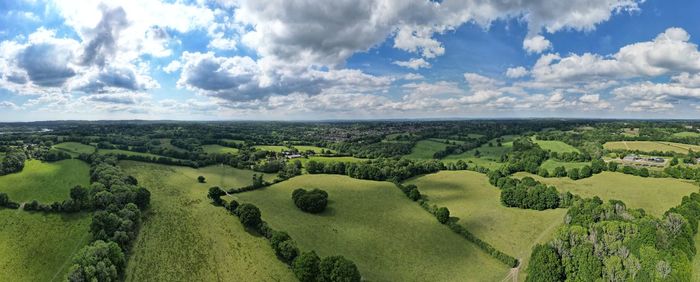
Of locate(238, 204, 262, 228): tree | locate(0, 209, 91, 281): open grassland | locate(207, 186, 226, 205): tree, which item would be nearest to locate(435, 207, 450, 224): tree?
locate(238, 204, 262, 228): tree

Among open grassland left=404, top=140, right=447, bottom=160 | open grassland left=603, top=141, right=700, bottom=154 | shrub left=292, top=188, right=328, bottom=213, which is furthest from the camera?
open grassland left=404, top=140, right=447, bottom=160

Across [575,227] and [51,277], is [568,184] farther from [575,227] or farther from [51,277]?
[51,277]

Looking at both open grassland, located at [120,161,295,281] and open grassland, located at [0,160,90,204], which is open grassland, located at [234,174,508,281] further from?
open grassland, located at [0,160,90,204]

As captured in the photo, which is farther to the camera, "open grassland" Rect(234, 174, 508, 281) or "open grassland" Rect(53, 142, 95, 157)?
"open grassland" Rect(53, 142, 95, 157)

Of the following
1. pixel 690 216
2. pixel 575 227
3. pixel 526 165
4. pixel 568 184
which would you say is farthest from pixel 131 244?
pixel 526 165

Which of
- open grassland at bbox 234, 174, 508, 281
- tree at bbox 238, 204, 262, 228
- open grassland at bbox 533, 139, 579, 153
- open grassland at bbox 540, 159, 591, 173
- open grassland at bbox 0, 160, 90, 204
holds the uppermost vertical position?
open grassland at bbox 0, 160, 90, 204

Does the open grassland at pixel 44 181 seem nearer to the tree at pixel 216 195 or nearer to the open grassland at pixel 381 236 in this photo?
the tree at pixel 216 195

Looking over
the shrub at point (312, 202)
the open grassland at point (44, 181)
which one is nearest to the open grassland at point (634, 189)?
the shrub at point (312, 202)

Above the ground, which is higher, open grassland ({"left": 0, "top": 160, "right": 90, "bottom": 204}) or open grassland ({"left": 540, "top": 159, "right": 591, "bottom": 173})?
open grassland ({"left": 0, "top": 160, "right": 90, "bottom": 204})
